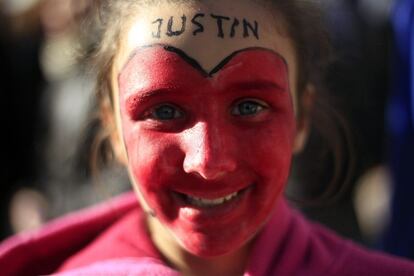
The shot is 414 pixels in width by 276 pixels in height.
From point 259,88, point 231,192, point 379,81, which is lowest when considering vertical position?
point 379,81

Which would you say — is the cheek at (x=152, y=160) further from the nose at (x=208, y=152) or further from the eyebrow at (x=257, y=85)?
the eyebrow at (x=257, y=85)

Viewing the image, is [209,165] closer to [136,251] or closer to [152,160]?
[152,160]

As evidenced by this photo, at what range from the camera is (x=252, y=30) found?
138 centimetres

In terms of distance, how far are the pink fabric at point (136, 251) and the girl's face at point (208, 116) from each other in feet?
0.40

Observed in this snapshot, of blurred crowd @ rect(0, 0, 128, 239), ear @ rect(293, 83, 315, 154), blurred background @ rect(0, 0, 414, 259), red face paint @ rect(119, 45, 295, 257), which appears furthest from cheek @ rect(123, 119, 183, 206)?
blurred crowd @ rect(0, 0, 128, 239)

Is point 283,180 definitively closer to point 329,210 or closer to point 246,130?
point 246,130

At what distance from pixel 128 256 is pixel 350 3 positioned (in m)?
1.36

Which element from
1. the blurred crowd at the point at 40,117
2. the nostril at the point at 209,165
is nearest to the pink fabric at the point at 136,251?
the nostril at the point at 209,165

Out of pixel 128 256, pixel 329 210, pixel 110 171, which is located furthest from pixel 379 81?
pixel 128 256

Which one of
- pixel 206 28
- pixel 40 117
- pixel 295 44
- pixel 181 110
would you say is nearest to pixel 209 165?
pixel 181 110

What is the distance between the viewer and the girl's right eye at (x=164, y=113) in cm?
137

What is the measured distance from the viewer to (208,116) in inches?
52.5

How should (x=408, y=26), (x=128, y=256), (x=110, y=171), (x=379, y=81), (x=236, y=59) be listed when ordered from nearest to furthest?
(x=236, y=59) → (x=128, y=256) → (x=408, y=26) → (x=110, y=171) → (x=379, y=81)

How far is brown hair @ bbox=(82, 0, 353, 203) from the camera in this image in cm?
149
